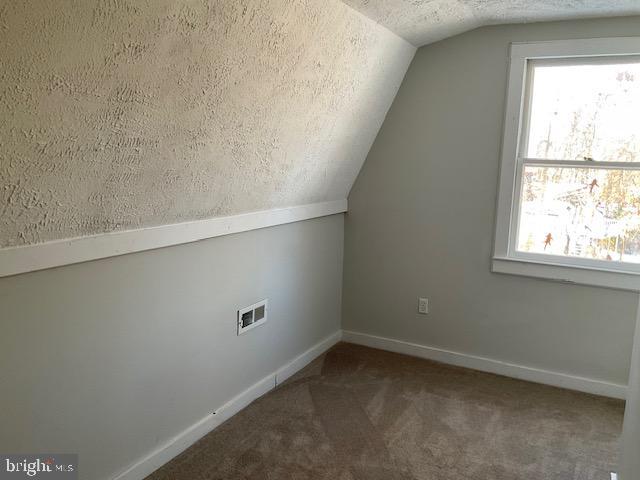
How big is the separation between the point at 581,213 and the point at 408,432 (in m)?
1.64

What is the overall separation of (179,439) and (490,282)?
2070 mm

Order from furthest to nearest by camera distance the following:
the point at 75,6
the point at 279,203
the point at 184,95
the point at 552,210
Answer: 1. the point at 552,210
2. the point at 279,203
3. the point at 184,95
4. the point at 75,6

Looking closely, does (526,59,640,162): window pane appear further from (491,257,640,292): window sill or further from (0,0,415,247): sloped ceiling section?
(0,0,415,247): sloped ceiling section

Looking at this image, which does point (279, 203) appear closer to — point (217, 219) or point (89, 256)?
point (217, 219)

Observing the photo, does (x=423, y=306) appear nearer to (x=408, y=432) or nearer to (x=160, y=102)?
(x=408, y=432)

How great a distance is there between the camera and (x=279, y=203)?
116 inches

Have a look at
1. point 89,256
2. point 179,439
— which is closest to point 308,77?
point 89,256

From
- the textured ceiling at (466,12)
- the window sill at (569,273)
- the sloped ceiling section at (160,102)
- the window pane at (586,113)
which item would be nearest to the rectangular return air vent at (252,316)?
the sloped ceiling section at (160,102)

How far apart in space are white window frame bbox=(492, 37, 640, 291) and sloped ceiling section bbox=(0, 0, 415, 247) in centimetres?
93

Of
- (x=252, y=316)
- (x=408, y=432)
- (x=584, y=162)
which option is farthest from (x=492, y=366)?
(x=252, y=316)

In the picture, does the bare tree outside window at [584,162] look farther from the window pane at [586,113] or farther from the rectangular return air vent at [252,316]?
the rectangular return air vent at [252,316]

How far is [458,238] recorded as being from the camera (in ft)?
11.2

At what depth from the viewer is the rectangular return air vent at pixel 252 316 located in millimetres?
2770

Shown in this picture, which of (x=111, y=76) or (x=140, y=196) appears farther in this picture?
(x=140, y=196)
